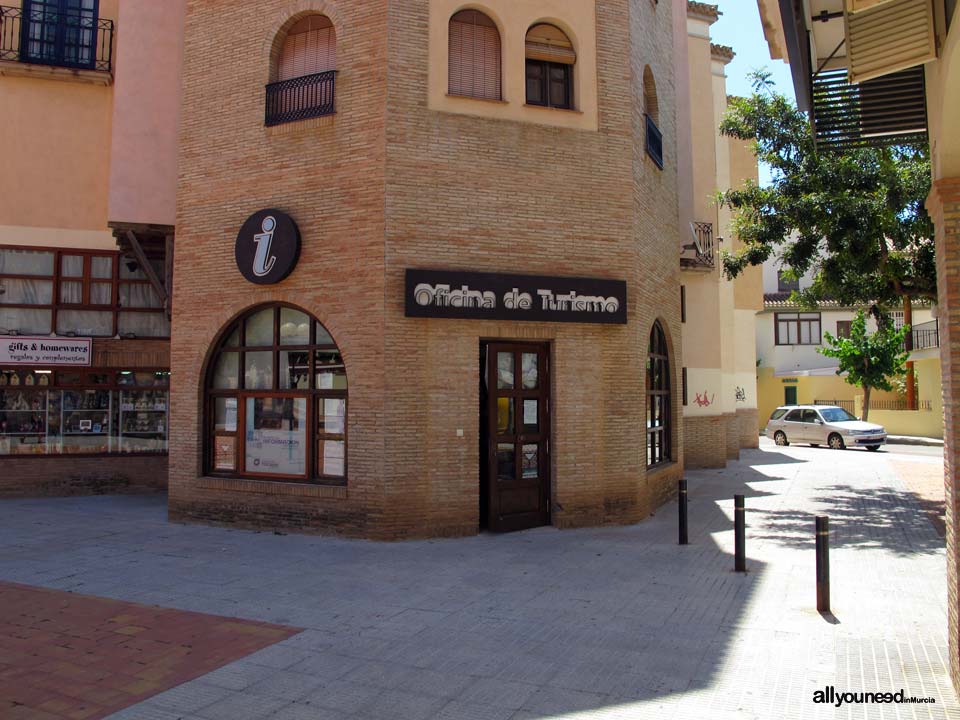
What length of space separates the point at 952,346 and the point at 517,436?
22.9 ft

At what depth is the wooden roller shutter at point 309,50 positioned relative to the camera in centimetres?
1221

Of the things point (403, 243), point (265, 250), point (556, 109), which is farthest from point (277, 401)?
point (556, 109)

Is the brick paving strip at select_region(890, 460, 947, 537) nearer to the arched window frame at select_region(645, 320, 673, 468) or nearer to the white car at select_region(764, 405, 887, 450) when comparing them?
the arched window frame at select_region(645, 320, 673, 468)

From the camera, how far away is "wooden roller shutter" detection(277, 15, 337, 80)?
12211 millimetres

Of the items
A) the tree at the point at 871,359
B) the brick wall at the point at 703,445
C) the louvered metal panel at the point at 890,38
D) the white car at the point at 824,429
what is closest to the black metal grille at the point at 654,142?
the louvered metal panel at the point at 890,38

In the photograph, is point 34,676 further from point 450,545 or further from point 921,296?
point 921,296

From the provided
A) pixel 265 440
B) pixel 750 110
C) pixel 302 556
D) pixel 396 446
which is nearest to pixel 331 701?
pixel 302 556

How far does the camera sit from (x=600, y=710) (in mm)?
5316

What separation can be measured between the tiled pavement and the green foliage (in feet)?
13.8

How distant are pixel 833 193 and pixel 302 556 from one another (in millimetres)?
10507

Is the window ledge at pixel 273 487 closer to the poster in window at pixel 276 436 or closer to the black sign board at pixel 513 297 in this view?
the poster in window at pixel 276 436

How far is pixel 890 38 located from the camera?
18.6 feet

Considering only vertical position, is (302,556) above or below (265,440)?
below

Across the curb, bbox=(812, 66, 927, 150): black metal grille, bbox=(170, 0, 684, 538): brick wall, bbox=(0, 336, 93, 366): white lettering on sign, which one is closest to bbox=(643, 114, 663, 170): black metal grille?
bbox=(170, 0, 684, 538): brick wall
